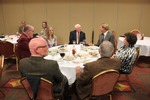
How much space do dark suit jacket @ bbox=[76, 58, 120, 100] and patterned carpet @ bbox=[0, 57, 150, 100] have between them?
0.80 m

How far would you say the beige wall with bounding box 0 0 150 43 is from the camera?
21.6 ft

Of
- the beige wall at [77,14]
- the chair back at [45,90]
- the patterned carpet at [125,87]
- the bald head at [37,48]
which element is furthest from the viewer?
the beige wall at [77,14]

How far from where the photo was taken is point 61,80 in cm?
221

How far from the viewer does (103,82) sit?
2.15m

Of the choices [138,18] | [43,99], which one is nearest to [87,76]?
[43,99]

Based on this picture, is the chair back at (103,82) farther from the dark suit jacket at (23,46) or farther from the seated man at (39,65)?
the dark suit jacket at (23,46)

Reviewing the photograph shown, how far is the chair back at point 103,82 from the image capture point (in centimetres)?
205

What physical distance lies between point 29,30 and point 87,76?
1.96 m

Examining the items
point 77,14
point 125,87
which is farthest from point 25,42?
point 77,14

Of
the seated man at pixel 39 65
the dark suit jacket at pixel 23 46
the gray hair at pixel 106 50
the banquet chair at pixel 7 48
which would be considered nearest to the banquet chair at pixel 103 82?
the gray hair at pixel 106 50

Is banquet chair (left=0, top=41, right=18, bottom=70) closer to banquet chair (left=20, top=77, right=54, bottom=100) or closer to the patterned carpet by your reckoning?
the patterned carpet

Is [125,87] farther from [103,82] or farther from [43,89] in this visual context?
[43,89]

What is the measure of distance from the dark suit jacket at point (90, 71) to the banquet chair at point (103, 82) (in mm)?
78

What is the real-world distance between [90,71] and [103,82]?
26 cm
